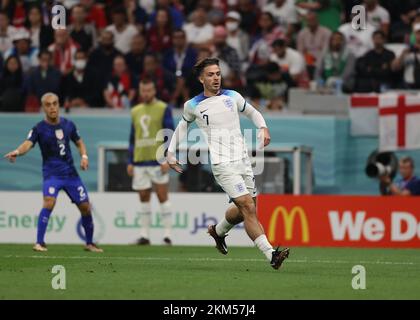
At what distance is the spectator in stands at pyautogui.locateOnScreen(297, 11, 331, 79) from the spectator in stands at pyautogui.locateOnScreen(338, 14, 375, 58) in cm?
39

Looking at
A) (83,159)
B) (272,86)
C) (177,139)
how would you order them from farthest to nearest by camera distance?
1. (272,86)
2. (83,159)
3. (177,139)

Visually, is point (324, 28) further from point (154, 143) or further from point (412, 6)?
Answer: point (154, 143)

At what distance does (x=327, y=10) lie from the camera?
25984mm

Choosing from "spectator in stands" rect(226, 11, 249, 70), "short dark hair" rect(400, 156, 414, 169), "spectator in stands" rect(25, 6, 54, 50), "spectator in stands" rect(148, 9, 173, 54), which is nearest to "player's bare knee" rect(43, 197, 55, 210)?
"short dark hair" rect(400, 156, 414, 169)

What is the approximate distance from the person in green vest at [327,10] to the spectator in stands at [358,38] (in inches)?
35.3

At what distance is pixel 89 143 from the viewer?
24469 millimetres

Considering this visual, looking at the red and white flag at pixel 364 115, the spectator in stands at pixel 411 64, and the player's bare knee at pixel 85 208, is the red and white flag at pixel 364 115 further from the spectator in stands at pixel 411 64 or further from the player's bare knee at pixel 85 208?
the player's bare knee at pixel 85 208

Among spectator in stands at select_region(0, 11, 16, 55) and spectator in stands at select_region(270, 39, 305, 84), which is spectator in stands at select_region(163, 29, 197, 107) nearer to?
spectator in stands at select_region(270, 39, 305, 84)

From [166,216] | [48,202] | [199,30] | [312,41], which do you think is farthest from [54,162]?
[312,41]

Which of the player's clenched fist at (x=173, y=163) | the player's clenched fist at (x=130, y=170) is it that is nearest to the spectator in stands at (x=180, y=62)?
the player's clenched fist at (x=130, y=170)

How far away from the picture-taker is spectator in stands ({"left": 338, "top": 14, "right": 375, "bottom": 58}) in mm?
24709

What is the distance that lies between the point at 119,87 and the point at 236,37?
271cm

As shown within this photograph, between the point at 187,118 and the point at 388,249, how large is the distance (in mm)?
6594

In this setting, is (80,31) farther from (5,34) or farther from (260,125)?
(260,125)
